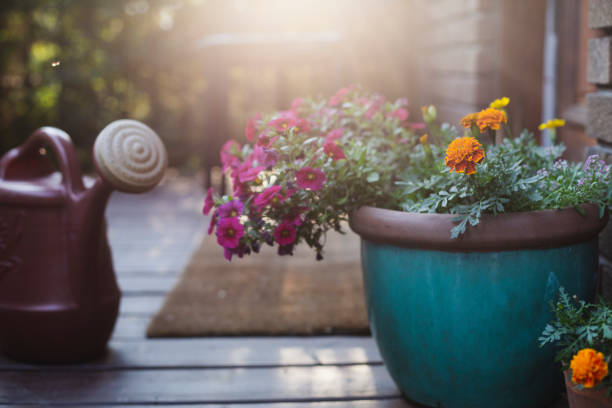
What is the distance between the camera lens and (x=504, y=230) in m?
1.13

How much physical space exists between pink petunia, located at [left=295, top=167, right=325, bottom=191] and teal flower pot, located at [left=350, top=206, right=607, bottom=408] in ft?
0.39

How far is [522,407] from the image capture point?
4.18 feet

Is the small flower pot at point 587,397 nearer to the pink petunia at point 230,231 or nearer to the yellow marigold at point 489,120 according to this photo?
the yellow marigold at point 489,120

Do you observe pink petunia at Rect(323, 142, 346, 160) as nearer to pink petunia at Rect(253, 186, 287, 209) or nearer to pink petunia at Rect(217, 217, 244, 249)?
Answer: pink petunia at Rect(253, 186, 287, 209)

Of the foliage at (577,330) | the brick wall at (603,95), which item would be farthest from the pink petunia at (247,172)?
the brick wall at (603,95)

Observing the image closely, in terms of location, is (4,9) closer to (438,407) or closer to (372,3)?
(372,3)

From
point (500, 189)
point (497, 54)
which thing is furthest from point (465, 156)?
point (497, 54)

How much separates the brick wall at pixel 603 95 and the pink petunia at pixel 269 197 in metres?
0.74

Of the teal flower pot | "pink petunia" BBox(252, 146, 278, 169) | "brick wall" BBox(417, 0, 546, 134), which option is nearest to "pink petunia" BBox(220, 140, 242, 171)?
"pink petunia" BBox(252, 146, 278, 169)

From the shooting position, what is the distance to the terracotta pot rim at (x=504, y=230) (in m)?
1.13

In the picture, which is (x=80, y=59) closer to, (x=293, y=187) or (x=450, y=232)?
(x=293, y=187)

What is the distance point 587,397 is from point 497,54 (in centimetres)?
162

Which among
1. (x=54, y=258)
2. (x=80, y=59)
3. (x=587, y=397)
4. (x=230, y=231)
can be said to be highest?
(x=80, y=59)

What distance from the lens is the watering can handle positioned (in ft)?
5.09
